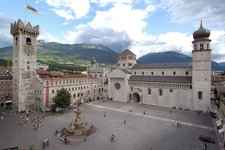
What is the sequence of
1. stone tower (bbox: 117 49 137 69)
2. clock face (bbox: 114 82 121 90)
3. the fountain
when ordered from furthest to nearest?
stone tower (bbox: 117 49 137 69)
clock face (bbox: 114 82 121 90)
the fountain

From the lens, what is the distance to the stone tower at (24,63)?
4781 cm

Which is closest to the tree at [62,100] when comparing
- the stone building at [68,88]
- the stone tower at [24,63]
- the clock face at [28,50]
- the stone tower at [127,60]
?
the stone building at [68,88]

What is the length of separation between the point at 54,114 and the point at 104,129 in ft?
66.5

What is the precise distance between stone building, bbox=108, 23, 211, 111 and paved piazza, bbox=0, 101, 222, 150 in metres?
7.20

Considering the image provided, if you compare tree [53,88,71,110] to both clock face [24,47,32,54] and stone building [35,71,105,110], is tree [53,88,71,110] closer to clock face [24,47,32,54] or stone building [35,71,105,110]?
stone building [35,71,105,110]

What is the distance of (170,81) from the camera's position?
174 ft

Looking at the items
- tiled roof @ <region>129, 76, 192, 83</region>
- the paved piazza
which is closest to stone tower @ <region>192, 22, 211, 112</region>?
tiled roof @ <region>129, 76, 192, 83</region>

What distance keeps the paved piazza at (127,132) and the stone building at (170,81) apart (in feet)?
23.6

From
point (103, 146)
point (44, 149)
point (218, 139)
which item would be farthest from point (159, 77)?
point (44, 149)

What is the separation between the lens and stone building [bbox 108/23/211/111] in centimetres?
4728

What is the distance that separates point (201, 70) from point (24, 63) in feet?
198

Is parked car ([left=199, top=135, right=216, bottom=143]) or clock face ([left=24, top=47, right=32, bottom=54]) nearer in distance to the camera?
parked car ([left=199, top=135, right=216, bottom=143])

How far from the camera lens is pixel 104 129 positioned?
3319 cm

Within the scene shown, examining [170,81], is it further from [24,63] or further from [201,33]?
[24,63]
